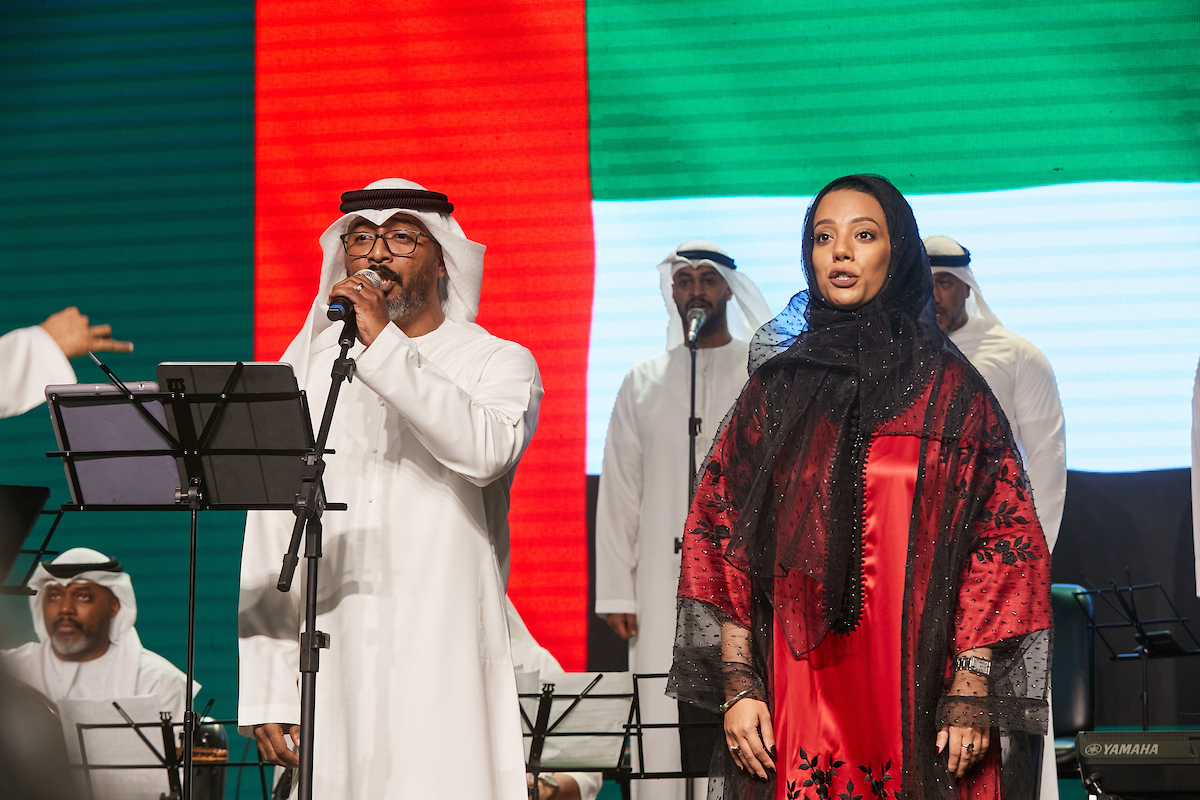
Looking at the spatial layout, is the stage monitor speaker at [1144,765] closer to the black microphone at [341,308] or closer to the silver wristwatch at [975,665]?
the silver wristwatch at [975,665]

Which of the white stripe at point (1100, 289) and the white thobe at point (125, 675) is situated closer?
the white stripe at point (1100, 289)

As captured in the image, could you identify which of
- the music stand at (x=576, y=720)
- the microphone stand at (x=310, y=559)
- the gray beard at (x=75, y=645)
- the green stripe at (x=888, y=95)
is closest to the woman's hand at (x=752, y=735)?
the microphone stand at (x=310, y=559)

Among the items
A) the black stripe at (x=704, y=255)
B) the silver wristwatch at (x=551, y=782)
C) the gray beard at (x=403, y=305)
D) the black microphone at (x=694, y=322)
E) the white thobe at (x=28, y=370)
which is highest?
the black stripe at (x=704, y=255)

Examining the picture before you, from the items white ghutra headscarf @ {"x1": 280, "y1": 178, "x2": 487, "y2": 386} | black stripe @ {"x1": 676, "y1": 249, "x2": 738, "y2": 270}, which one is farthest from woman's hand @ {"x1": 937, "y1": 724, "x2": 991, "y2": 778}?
black stripe @ {"x1": 676, "y1": 249, "x2": 738, "y2": 270}

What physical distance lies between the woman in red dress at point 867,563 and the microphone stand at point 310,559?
0.68m

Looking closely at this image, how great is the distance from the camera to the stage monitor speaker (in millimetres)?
3078

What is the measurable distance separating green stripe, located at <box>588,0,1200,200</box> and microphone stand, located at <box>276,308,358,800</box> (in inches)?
117

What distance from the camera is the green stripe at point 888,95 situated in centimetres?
477

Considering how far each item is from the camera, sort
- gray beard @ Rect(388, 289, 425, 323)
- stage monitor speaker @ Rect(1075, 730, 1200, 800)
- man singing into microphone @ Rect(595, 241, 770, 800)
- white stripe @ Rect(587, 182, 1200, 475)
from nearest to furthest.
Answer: gray beard @ Rect(388, 289, 425, 323) < stage monitor speaker @ Rect(1075, 730, 1200, 800) < man singing into microphone @ Rect(595, 241, 770, 800) < white stripe @ Rect(587, 182, 1200, 475)

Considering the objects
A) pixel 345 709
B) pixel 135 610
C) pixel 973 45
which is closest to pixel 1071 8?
pixel 973 45

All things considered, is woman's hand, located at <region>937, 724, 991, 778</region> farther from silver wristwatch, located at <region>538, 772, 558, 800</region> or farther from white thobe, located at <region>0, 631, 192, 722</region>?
white thobe, located at <region>0, 631, 192, 722</region>

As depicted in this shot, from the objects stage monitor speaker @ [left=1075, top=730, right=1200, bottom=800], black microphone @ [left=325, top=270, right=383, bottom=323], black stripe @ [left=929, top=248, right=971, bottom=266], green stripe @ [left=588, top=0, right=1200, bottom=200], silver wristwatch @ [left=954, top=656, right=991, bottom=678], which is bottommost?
stage monitor speaker @ [left=1075, top=730, right=1200, bottom=800]

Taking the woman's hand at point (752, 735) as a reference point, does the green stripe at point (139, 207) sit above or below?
above

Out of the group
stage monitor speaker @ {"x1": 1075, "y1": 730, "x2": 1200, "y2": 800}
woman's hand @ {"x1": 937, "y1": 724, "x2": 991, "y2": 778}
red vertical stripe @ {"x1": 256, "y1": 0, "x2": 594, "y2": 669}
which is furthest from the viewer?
red vertical stripe @ {"x1": 256, "y1": 0, "x2": 594, "y2": 669}
